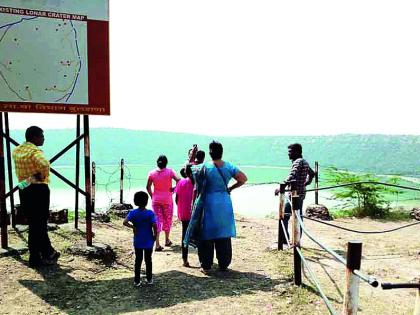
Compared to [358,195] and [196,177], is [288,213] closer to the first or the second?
[196,177]

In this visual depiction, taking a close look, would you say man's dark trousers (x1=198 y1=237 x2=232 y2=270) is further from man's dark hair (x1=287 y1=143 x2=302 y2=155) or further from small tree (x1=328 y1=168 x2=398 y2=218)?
small tree (x1=328 y1=168 x2=398 y2=218)

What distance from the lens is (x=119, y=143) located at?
313 feet

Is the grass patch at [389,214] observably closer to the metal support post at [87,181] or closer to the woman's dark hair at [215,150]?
the woman's dark hair at [215,150]

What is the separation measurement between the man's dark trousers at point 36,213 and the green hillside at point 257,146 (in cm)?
7645

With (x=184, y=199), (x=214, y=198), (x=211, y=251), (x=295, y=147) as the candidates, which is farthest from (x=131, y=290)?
(x=295, y=147)

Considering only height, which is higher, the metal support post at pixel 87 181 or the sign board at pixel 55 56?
the sign board at pixel 55 56

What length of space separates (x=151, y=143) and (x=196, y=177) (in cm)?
9642

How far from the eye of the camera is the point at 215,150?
5562 millimetres

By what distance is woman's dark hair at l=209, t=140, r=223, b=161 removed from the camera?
5.57 meters

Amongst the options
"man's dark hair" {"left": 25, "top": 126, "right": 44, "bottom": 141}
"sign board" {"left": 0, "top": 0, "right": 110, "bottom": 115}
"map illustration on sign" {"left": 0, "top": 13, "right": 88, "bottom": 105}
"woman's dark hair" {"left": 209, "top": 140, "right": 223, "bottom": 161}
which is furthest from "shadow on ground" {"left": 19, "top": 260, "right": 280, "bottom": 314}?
"map illustration on sign" {"left": 0, "top": 13, "right": 88, "bottom": 105}

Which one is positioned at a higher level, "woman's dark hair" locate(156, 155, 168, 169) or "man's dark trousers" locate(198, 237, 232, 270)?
"woman's dark hair" locate(156, 155, 168, 169)

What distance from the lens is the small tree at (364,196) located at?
13.4m

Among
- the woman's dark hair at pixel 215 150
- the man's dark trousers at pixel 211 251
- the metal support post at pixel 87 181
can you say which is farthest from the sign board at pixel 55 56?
the man's dark trousers at pixel 211 251

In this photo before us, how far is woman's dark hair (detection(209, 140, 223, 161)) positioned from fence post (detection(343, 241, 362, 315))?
2.91 m
